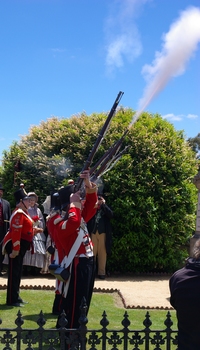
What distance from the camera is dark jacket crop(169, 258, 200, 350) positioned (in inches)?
124

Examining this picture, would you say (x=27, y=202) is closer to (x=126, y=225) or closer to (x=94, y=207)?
(x=94, y=207)

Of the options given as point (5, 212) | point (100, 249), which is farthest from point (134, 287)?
point (5, 212)

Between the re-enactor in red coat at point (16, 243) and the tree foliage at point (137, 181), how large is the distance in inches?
125

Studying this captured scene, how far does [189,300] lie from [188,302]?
0.02m

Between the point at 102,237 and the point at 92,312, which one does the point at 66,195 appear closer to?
the point at 92,312

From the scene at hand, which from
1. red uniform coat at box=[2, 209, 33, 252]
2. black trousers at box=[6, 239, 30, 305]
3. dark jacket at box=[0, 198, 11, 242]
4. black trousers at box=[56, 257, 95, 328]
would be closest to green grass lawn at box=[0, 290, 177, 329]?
black trousers at box=[6, 239, 30, 305]

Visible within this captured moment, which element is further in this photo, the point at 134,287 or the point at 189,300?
the point at 134,287

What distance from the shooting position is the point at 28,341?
4.25m

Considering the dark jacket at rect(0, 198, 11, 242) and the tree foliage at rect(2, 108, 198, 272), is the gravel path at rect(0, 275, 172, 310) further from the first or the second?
the dark jacket at rect(0, 198, 11, 242)

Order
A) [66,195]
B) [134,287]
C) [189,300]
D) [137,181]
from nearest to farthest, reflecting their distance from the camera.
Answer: [189,300] → [66,195] → [134,287] → [137,181]

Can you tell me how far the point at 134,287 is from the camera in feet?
33.0

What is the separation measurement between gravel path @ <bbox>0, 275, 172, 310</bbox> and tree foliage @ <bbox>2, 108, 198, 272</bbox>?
1.62ft

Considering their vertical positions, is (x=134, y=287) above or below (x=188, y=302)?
below

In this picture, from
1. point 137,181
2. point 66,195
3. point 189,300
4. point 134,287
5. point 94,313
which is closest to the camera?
point 189,300
